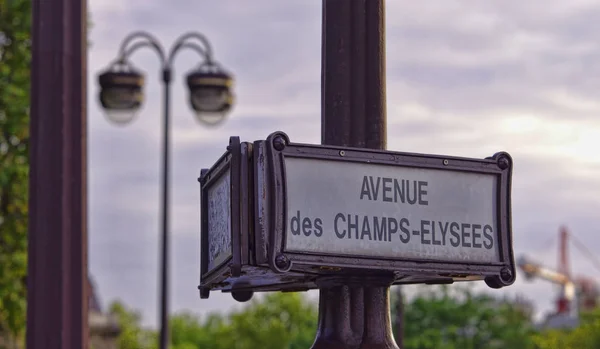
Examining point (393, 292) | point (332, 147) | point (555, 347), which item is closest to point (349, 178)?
point (332, 147)

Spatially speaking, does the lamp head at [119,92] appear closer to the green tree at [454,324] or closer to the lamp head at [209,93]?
the lamp head at [209,93]

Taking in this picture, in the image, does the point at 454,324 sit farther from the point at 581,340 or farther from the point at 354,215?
the point at 354,215

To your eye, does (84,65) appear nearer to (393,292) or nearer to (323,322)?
(323,322)

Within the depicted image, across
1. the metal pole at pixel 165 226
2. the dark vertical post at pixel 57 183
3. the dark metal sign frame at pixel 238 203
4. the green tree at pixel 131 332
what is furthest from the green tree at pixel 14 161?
the green tree at pixel 131 332

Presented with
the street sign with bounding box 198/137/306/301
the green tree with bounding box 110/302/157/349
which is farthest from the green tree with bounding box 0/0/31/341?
the green tree with bounding box 110/302/157/349

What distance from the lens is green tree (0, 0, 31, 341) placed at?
28.7 metres

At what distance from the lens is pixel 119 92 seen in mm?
22516

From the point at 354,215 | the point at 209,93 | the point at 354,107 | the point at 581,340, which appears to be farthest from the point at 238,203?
the point at 581,340

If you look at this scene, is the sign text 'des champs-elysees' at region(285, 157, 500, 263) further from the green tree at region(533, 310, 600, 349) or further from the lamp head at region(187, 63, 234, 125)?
the green tree at region(533, 310, 600, 349)

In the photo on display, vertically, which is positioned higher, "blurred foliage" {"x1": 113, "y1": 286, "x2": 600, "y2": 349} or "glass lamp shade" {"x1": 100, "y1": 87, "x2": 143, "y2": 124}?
"glass lamp shade" {"x1": 100, "y1": 87, "x2": 143, "y2": 124}

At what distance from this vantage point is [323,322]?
577cm

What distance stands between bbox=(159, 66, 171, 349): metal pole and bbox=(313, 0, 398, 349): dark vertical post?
19.8m

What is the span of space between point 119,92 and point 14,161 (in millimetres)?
7226

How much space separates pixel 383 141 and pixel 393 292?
94.4 ft
